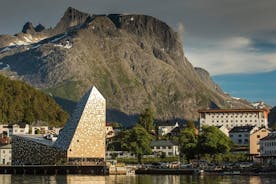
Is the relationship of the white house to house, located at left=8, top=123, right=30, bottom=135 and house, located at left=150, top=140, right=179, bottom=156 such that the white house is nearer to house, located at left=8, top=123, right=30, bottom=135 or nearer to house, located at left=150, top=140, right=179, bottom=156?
house, located at left=150, top=140, right=179, bottom=156

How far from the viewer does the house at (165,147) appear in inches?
6334

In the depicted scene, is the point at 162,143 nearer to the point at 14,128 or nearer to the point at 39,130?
the point at 39,130

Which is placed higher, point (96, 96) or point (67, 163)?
point (96, 96)

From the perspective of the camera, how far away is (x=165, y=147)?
6407 inches

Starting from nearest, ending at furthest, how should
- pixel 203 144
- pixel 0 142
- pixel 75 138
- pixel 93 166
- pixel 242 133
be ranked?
pixel 93 166
pixel 75 138
pixel 203 144
pixel 0 142
pixel 242 133

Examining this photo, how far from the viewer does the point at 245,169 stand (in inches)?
4117

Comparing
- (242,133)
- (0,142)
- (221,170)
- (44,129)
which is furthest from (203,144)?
(44,129)

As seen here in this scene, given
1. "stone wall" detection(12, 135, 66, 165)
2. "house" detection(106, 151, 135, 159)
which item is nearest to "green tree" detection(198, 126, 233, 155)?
"house" detection(106, 151, 135, 159)

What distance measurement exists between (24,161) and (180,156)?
46410 mm

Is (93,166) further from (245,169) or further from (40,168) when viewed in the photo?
(245,169)

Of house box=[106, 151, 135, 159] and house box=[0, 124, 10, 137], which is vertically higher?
house box=[0, 124, 10, 137]

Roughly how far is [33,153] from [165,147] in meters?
56.8

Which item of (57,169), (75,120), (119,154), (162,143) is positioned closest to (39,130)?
(119,154)

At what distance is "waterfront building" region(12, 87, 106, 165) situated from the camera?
357ft
